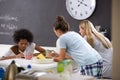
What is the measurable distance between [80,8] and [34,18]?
546mm

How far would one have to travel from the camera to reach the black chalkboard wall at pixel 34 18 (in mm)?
2410

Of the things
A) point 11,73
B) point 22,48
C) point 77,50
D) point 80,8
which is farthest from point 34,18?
point 11,73

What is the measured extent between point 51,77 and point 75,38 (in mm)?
693

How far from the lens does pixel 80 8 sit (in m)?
2.34

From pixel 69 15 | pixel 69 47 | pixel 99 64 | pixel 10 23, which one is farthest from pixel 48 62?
pixel 10 23

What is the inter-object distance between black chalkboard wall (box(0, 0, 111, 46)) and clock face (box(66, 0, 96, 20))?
4 centimetres

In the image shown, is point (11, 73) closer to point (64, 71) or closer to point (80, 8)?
point (64, 71)

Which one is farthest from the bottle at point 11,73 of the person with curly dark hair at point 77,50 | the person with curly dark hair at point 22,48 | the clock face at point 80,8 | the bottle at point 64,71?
the clock face at point 80,8

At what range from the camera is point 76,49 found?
159 centimetres

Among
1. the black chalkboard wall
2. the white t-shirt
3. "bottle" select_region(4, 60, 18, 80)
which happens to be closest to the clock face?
the black chalkboard wall

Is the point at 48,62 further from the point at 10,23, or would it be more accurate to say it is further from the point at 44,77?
the point at 10,23

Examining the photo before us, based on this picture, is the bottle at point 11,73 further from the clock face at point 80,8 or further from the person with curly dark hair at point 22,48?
the clock face at point 80,8

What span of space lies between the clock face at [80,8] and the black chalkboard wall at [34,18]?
0.15 ft

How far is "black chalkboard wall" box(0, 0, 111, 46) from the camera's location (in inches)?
94.9
